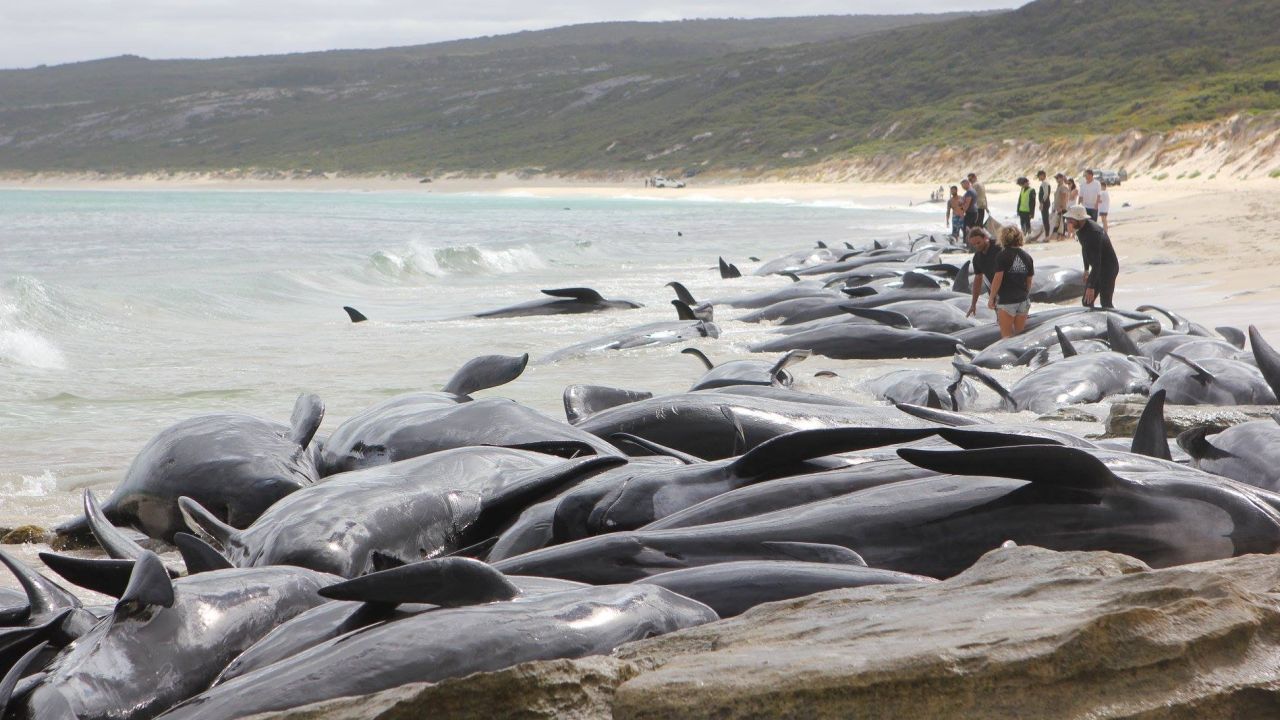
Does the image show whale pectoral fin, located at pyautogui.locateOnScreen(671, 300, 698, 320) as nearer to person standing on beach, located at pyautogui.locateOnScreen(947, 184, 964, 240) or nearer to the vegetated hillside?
person standing on beach, located at pyautogui.locateOnScreen(947, 184, 964, 240)

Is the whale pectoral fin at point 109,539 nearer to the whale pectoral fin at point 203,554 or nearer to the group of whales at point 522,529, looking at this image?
the group of whales at point 522,529

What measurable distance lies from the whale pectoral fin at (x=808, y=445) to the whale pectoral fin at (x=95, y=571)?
66.3 inches

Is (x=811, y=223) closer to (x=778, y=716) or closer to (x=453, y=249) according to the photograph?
(x=453, y=249)

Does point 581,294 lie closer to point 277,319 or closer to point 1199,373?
point 277,319

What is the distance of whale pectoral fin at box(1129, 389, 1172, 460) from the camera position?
4234 millimetres

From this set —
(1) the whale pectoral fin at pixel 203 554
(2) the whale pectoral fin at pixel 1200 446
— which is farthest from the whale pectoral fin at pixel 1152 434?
(1) the whale pectoral fin at pixel 203 554

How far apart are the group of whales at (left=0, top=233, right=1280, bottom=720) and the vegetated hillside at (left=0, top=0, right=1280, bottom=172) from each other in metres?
47.2

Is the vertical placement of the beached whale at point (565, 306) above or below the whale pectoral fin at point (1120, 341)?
below

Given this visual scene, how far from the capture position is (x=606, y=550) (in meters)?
3.33

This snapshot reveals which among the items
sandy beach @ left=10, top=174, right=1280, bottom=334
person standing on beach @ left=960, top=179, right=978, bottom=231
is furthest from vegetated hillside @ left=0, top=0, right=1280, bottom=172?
person standing on beach @ left=960, top=179, right=978, bottom=231

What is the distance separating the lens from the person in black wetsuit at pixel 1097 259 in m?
11.6

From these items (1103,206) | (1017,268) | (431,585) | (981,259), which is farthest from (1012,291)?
(1103,206)

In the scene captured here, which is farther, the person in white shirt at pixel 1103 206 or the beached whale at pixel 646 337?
the person in white shirt at pixel 1103 206

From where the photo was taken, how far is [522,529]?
399 cm
